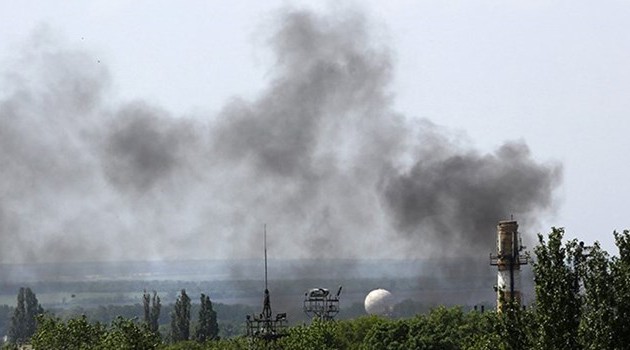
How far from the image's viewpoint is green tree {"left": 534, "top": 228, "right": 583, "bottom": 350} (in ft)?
133

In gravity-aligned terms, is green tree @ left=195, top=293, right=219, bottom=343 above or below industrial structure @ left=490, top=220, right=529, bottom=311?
below

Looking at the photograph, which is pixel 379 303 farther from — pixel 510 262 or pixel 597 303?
pixel 597 303

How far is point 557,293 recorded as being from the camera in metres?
41.4

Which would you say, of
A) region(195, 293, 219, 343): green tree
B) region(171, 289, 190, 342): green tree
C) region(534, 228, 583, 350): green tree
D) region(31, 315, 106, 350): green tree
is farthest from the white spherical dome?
region(534, 228, 583, 350): green tree

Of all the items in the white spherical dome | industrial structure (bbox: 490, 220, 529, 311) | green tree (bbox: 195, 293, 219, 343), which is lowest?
green tree (bbox: 195, 293, 219, 343)

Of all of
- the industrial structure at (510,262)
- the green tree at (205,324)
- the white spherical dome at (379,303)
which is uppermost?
the industrial structure at (510,262)

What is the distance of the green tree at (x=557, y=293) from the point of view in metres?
40.6

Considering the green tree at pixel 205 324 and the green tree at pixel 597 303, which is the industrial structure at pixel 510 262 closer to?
the green tree at pixel 597 303

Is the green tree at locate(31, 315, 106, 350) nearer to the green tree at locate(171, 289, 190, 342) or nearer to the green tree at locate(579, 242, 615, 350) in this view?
the green tree at locate(579, 242, 615, 350)

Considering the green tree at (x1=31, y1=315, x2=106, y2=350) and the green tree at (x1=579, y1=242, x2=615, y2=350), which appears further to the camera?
the green tree at (x1=31, y1=315, x2=106, y2=350)

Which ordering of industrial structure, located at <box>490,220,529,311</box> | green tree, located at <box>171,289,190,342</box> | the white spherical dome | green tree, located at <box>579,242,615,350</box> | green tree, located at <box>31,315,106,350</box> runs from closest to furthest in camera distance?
green tree, located at <box>579,242,615,350</box>
industrial structure, located at <box>490,220,529,311</box>
green tree, located at <box>31,315,106,350</box>
green tree, located at <box>171,289,190,342</box>
the white spherical dome

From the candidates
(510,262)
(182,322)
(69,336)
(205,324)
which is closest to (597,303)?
(510,262)

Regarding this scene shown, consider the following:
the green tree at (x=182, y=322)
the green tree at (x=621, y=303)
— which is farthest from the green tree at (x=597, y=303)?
the green tree at (x=182, y=322)

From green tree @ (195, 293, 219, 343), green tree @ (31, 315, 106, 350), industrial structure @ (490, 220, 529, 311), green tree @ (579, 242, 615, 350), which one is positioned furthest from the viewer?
green tree @ (195, 293, 219, 343)
